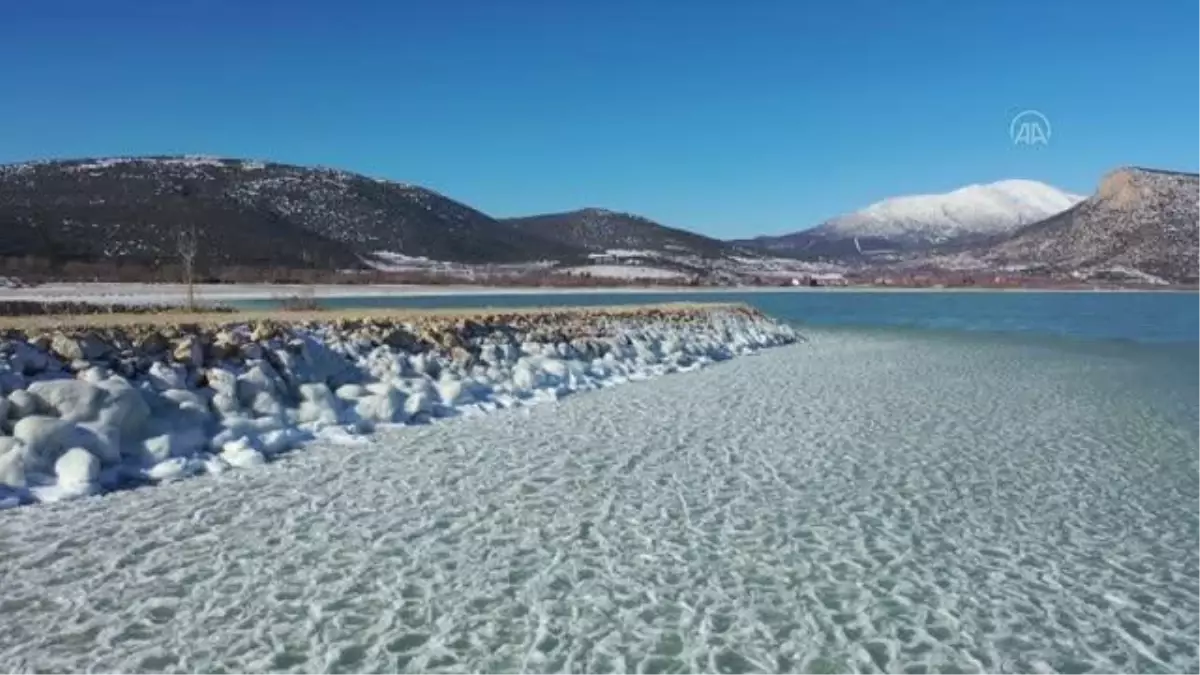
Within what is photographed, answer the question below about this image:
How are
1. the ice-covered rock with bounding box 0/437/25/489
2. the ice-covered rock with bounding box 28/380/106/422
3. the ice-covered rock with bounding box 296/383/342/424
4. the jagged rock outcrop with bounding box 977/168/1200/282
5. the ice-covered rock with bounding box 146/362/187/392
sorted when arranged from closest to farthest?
1. the ice-covered rock with bounding box 0/437/25/489
2. the ice-covered rock with bounding box 28/380/106/422
3. the ice-covered rock with bounding box 146/362/187/392
4. the ice-covered rock with bounding box 296/383/342/424
5. the jagged rock outcrop with bounding box 977/168/1200/282

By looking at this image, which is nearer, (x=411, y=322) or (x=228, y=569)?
(x=228, y=569)

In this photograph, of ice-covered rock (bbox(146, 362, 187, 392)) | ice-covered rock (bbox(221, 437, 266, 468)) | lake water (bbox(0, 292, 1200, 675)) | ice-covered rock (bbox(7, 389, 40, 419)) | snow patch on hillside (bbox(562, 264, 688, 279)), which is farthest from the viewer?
snow patch on hillside (bbox(562, 264, 688, 279))

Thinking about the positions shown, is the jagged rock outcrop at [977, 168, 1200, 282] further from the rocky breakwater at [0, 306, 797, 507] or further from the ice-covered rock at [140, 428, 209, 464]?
the ice-covered rock at [140, 428, 209, 464]

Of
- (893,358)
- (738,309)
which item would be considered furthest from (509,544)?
(738,309)

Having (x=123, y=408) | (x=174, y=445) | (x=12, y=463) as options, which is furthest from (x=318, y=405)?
(x=12, y=463)

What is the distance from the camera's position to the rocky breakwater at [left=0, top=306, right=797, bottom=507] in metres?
10.0

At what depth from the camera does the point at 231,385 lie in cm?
1304

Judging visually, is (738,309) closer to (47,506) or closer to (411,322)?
(411,322)

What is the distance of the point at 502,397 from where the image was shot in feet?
54.2

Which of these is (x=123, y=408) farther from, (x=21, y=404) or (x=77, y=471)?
(x=77, y=471)

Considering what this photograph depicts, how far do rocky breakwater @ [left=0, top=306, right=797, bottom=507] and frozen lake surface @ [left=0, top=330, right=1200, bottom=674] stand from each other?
851 mm

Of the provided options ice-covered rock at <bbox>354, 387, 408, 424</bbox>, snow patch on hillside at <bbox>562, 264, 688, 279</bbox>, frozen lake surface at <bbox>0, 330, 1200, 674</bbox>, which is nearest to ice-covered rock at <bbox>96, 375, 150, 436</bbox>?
frozen lake surface at <bbox>0, 330, 1200, 674</bbox>

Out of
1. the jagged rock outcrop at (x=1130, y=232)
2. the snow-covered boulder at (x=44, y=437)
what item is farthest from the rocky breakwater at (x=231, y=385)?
the jagged rock outcrop at (x=1130, y=232)

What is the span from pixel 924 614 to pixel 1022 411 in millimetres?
11013
